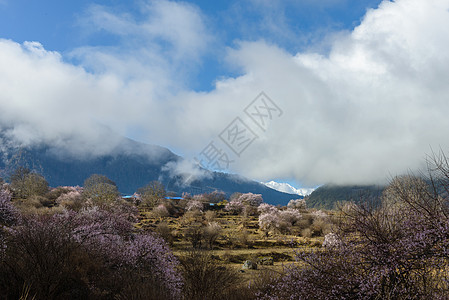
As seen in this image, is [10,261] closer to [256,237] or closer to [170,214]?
[256,237]

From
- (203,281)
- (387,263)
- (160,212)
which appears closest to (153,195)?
(160,212)

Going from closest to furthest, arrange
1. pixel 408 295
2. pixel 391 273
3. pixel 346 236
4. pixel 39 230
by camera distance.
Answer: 1. pixel 408 295
2. pixel 391 273
3. pixel 346 236
4. pixel 39 230

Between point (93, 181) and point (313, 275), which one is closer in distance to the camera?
point (313, 275)

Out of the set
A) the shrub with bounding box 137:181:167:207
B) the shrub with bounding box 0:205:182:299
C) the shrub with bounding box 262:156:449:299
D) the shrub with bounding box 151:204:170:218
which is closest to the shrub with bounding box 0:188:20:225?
the shrub with bounding box 0:205:182:299

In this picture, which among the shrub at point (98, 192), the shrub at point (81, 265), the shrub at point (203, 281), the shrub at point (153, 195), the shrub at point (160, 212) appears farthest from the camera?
the shrub at point (153, 195)

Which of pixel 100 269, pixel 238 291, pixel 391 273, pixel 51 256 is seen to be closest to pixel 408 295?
pixel 391 273

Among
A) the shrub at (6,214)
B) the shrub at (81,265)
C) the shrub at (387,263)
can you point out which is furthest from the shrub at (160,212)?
the shrub at (387,263)

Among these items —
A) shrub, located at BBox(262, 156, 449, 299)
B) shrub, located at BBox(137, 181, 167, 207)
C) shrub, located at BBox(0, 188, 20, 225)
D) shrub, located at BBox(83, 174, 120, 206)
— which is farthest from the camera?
shrub, located at BBox(137, 181, 167, 207)

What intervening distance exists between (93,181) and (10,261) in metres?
47.1

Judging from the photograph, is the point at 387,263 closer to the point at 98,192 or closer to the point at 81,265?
the point at 81,265

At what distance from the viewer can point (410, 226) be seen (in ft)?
21.8

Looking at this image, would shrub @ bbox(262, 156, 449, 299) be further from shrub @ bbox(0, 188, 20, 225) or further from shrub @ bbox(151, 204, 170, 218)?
shrub @ bbox(151, 204, 170, 218)

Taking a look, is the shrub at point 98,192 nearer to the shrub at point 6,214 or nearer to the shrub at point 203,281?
the shrub at point 6,214

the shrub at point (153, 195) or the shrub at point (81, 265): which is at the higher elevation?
the shrub at point (153, 195)
